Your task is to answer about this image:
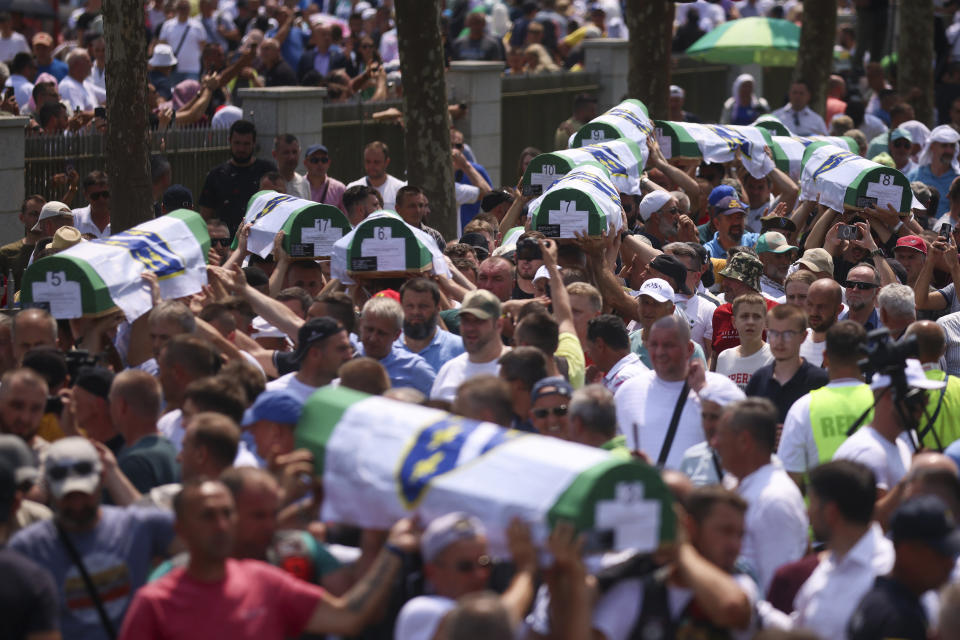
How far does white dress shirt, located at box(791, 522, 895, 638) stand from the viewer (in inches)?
203

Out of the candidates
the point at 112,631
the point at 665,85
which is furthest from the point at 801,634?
the point at 665,85

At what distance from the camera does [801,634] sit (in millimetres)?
4371

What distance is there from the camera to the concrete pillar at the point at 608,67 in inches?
854

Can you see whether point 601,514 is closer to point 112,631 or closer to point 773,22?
point 112,631

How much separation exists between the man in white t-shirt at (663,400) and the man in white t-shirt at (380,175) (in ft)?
20.5

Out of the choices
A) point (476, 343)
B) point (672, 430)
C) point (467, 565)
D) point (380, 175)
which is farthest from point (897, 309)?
point (380, 175)

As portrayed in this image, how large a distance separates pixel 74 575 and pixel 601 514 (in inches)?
76.2

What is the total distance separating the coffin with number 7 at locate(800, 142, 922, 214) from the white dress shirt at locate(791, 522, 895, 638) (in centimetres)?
642

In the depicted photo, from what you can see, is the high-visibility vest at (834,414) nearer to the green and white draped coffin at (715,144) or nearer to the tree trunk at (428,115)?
the green and white draped coffin at (715,144)

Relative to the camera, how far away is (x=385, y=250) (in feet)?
30.3

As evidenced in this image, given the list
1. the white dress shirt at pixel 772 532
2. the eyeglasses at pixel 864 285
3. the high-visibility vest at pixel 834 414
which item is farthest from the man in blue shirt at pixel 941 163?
the white dress shirt at pixel 772 532

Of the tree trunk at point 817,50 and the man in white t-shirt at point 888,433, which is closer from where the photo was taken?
the man in white t-shirt at point 888,433

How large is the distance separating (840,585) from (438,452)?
145 cm

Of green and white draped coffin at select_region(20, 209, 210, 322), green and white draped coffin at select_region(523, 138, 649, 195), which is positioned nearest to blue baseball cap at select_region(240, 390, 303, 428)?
green and white draped coffin at select_region(20, 209, 210, 322)
